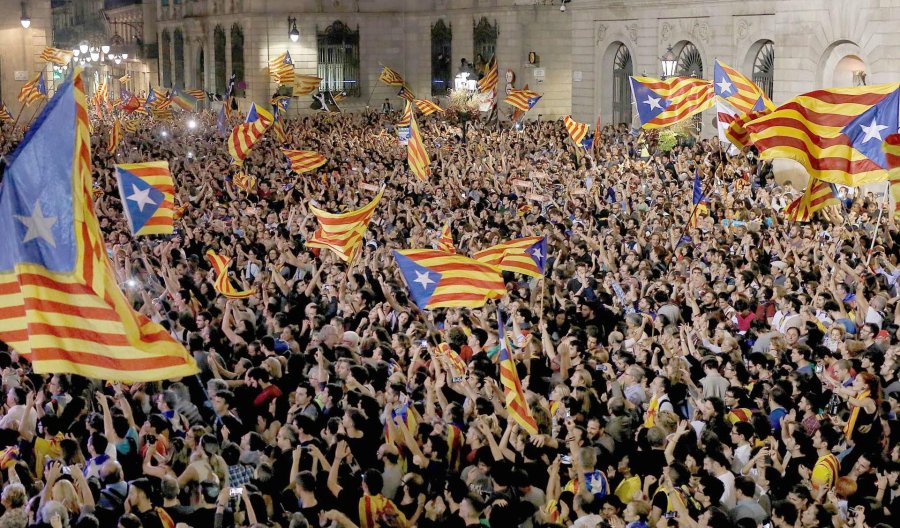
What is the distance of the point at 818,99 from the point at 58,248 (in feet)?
35.2

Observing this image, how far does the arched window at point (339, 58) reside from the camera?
59.6 m

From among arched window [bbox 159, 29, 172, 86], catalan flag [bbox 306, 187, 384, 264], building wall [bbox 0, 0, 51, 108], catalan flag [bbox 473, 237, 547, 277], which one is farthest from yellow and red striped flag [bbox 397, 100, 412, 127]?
arched window [bbox 159, 29, 172, 86]

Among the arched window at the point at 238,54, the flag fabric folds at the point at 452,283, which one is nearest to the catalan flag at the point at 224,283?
the flag fabric folds at the point at 452,283

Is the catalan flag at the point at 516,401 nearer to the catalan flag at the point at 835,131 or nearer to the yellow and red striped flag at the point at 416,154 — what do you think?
the catalan flag at the point at 835,131

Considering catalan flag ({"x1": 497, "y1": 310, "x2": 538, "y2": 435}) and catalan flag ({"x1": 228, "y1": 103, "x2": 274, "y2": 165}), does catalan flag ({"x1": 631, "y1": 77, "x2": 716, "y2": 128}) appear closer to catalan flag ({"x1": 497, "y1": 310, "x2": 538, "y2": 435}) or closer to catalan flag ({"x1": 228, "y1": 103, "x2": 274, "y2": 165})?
catalan flag ({"x1": 228, "y1": 103, "x2": 274, "y2": 165})

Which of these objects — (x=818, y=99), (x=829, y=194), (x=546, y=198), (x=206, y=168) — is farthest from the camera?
(x=206, y=168)

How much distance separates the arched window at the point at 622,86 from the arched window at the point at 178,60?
3714 cm

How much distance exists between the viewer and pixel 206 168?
1135 inches

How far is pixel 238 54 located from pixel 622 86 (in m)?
25.2

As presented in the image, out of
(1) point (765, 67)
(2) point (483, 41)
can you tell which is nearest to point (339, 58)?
(2) point (483, 41)

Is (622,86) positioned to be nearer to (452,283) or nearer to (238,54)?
(238,54)

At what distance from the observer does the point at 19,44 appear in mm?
48344

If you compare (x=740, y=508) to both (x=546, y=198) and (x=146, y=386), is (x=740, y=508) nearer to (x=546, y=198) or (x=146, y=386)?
(x=146, y=386)

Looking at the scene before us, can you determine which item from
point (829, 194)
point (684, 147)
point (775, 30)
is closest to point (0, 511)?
point (829, 194)
